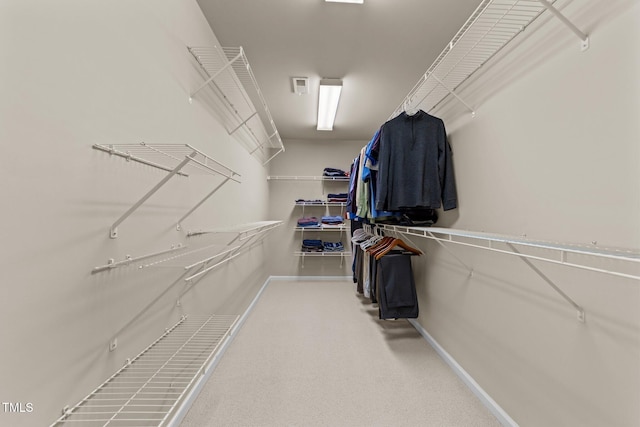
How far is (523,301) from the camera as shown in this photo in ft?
4.08

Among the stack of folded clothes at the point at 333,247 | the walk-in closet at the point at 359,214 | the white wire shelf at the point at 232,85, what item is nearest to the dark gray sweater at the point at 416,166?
the walk-in closet at the point at 359,214

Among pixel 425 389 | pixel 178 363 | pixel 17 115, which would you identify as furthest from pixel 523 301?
pixel 17 115

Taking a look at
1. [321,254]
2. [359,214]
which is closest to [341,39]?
[359,214]

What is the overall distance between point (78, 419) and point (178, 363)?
0.57 metres

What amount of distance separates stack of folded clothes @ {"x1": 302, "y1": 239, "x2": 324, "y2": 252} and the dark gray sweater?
243 cm

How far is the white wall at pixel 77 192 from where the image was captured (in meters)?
0.61

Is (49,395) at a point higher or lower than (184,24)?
lower

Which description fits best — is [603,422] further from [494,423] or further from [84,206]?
[84,206]

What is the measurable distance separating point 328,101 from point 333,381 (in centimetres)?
276

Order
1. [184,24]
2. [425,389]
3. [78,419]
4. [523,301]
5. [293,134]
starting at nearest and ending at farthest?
[78,419]
[523,301]
[184,24]
[425,389]
[293,134]

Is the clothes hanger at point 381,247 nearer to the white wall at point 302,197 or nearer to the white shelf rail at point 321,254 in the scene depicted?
the white shelf rail at point 321,254

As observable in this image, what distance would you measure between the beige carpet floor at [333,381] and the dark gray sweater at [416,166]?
1226 mm

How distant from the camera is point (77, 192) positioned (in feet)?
2.51

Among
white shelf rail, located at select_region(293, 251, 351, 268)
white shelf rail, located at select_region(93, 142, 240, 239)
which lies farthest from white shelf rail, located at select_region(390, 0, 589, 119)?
white shelf rail, located at select_region(293, 251, 351, 268)
